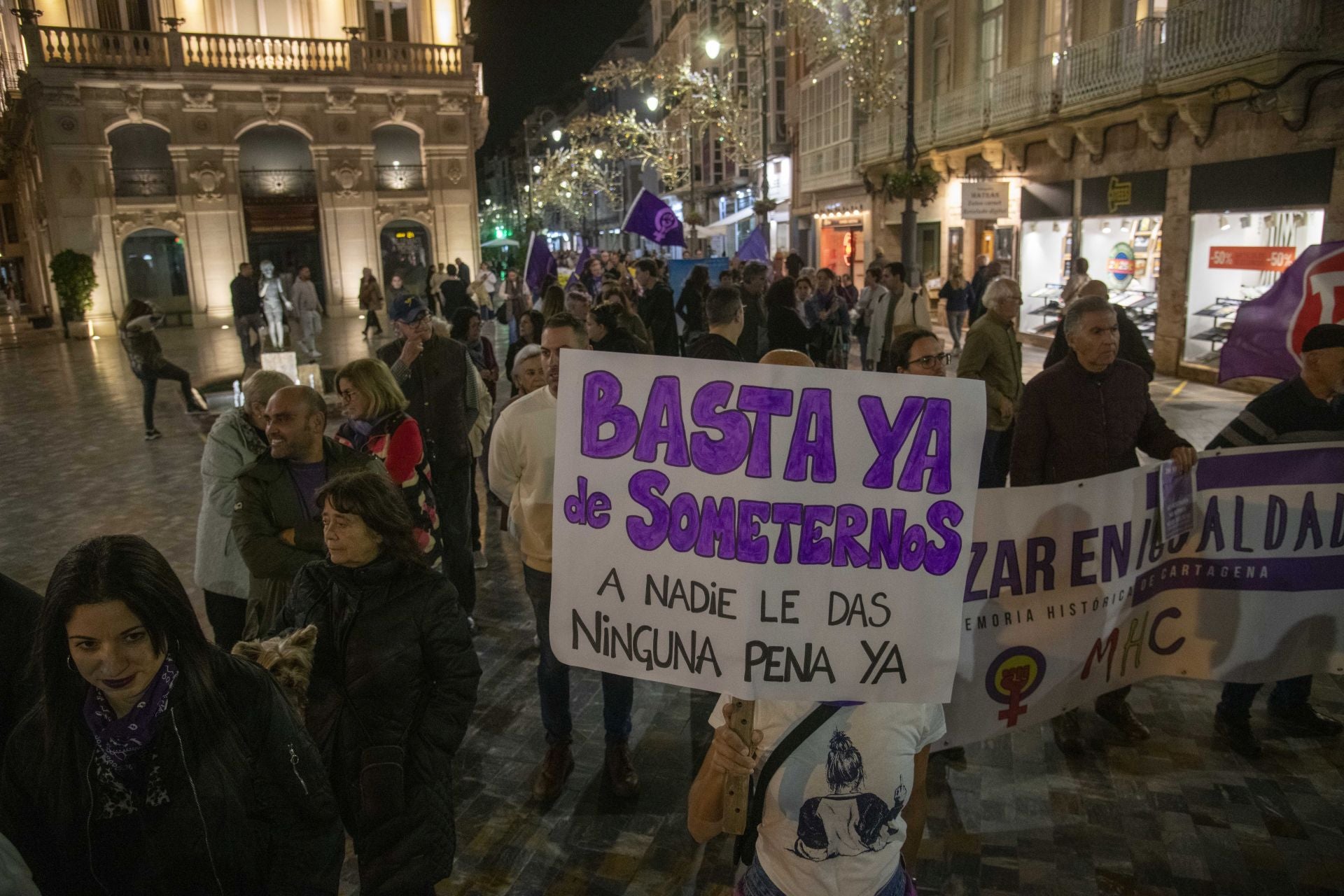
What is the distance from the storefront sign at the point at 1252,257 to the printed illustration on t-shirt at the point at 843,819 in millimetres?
12783

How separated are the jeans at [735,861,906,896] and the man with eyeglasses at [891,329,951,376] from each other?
239 cm

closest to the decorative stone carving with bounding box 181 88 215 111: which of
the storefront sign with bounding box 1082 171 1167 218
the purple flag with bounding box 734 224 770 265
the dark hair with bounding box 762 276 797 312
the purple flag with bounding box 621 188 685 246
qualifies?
the purple flag with bounding box 621 188 685 246

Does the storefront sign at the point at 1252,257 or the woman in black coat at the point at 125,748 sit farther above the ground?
the storefront sign at the point at 1252,257

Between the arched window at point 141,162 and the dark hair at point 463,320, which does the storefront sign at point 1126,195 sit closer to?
the dark hair at point 463,320

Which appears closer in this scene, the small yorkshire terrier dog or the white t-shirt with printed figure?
the white t-shirt with printed figure

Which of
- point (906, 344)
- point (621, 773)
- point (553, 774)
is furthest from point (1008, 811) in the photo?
point (906, 344)

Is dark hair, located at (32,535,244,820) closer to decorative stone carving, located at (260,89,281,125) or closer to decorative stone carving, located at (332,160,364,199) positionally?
decorative stone carving, located at (332,160,364,199)

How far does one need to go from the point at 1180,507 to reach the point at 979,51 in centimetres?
1863

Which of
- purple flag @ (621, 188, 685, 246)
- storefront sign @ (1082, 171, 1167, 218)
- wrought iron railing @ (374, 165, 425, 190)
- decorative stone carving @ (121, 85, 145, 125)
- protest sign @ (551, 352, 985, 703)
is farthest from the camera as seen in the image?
wrought iron railing @ (374, 165, 425, 190)

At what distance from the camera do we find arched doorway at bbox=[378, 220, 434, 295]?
3450 cm

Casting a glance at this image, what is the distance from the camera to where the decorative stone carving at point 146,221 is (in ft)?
100

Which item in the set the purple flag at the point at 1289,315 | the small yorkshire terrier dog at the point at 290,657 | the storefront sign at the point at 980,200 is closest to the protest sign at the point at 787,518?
the small yorkshire terrier dog at the point at 290,657

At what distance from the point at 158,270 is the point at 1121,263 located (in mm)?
30787

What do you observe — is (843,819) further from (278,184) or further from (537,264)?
(278,184)
